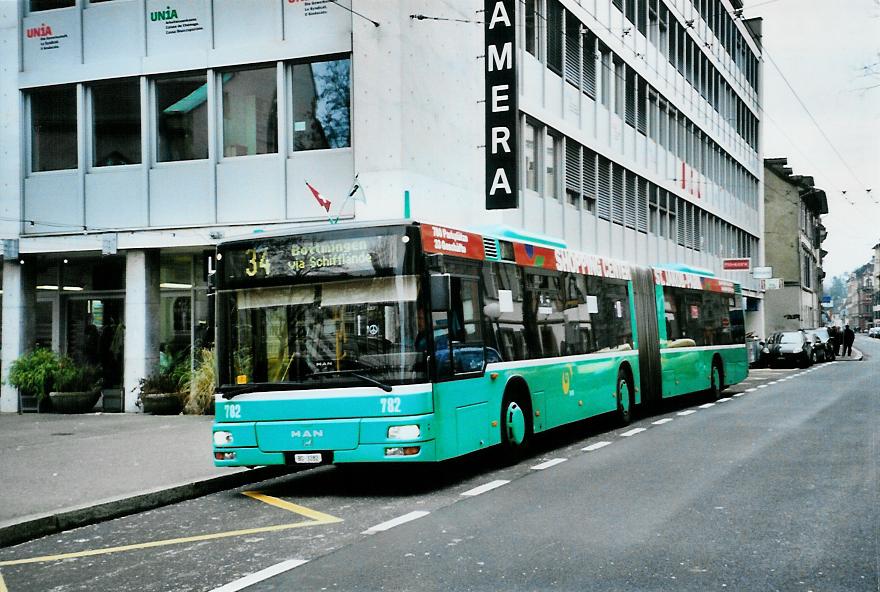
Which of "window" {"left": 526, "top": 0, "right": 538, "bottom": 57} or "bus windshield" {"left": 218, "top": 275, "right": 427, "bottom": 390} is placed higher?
"window" {"left": 526, "top": 0, "right": 538, "bottom": 57}

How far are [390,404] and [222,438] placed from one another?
1.90 meters

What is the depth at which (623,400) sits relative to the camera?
17.1m

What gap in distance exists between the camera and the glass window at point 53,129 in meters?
21.1

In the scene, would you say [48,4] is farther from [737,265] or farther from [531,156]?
[737,265]

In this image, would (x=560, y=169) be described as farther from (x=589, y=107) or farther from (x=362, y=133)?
(x=362, y=133)

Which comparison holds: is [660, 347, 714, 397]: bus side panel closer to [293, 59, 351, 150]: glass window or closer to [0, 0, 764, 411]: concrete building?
[0, 0, 764, 411]: concrete building

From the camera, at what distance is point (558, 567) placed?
6504 mm

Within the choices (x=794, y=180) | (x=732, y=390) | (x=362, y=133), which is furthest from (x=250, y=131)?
(x=794, y=180)

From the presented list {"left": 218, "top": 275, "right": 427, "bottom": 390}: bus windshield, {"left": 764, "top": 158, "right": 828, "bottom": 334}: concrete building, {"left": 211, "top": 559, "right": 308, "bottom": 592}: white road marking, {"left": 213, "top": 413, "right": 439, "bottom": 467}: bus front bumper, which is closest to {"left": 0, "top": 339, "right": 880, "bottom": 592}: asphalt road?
{"left": 211, "top": 559, "right": 308, "bottom": 592}: white road marking

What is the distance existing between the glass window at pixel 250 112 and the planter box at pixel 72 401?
5709 millimetres

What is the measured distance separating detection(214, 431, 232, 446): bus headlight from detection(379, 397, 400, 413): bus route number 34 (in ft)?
5.67

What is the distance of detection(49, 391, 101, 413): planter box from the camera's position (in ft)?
66.3

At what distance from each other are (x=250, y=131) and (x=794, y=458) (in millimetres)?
12384

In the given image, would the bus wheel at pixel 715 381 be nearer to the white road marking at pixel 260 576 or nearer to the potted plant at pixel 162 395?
the potted plant at pixel 162 395
